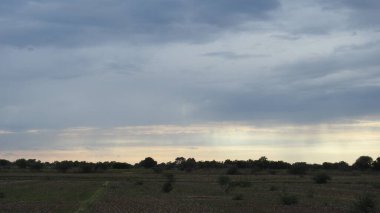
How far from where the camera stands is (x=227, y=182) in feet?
229

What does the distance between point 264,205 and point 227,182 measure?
27.9 meters

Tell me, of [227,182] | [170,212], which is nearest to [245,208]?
[170,212]

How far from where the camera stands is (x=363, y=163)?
6895 inches

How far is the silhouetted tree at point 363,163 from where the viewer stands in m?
172

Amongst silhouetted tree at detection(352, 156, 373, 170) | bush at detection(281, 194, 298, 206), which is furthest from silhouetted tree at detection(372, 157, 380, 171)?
bush at detection(281, 194, 298, 206)

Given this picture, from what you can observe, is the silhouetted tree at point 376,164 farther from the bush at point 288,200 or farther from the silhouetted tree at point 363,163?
the bush at point 288,200

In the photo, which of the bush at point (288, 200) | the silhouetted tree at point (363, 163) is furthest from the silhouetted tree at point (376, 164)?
the bush at point (288, 200)

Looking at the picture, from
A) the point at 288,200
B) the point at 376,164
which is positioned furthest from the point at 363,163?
the point at 288,200

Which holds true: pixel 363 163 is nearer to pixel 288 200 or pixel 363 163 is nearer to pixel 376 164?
pixel 376 164

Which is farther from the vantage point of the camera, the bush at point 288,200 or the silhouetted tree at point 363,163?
the silhouetted tree at point 363,163

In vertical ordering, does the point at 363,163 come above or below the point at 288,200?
above

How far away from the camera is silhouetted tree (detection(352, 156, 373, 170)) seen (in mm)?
172363

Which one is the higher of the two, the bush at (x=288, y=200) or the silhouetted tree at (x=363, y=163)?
Result: the silhouetted tree at (x=363, y=163)

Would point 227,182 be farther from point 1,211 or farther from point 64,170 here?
point 64,170
